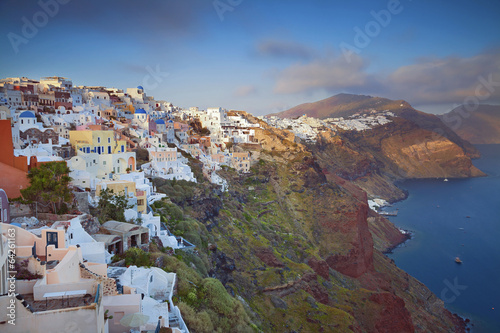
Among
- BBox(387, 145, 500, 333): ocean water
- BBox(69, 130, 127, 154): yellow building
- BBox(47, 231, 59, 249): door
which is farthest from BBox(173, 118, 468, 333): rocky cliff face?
BBox(47, 231, 59, 249): door

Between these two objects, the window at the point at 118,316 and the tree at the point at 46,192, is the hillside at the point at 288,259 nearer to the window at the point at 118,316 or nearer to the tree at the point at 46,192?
the window at the point at 118,316

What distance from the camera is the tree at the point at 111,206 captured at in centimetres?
2214

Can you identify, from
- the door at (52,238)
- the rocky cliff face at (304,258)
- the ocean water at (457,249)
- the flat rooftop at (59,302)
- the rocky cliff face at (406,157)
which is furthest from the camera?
the rocky cliff face at (406,157)

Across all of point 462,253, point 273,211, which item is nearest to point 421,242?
point 462,253

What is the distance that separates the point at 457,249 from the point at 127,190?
266 ft

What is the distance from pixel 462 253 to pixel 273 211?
51.6m

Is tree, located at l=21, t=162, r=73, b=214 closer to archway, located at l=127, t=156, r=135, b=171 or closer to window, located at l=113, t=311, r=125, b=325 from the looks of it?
window, located at l=113, t=311, r=125, b=325

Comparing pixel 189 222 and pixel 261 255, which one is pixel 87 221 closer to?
pixel 189 222

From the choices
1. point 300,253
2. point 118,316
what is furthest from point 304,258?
point 118,316

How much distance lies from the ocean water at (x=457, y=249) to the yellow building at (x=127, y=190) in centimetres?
5123

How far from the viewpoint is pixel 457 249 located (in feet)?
263

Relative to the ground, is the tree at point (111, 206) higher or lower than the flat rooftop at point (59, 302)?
higher

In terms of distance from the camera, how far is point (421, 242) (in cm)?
8394


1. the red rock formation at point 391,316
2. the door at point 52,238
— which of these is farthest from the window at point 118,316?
the red rock formation at point 391,316
